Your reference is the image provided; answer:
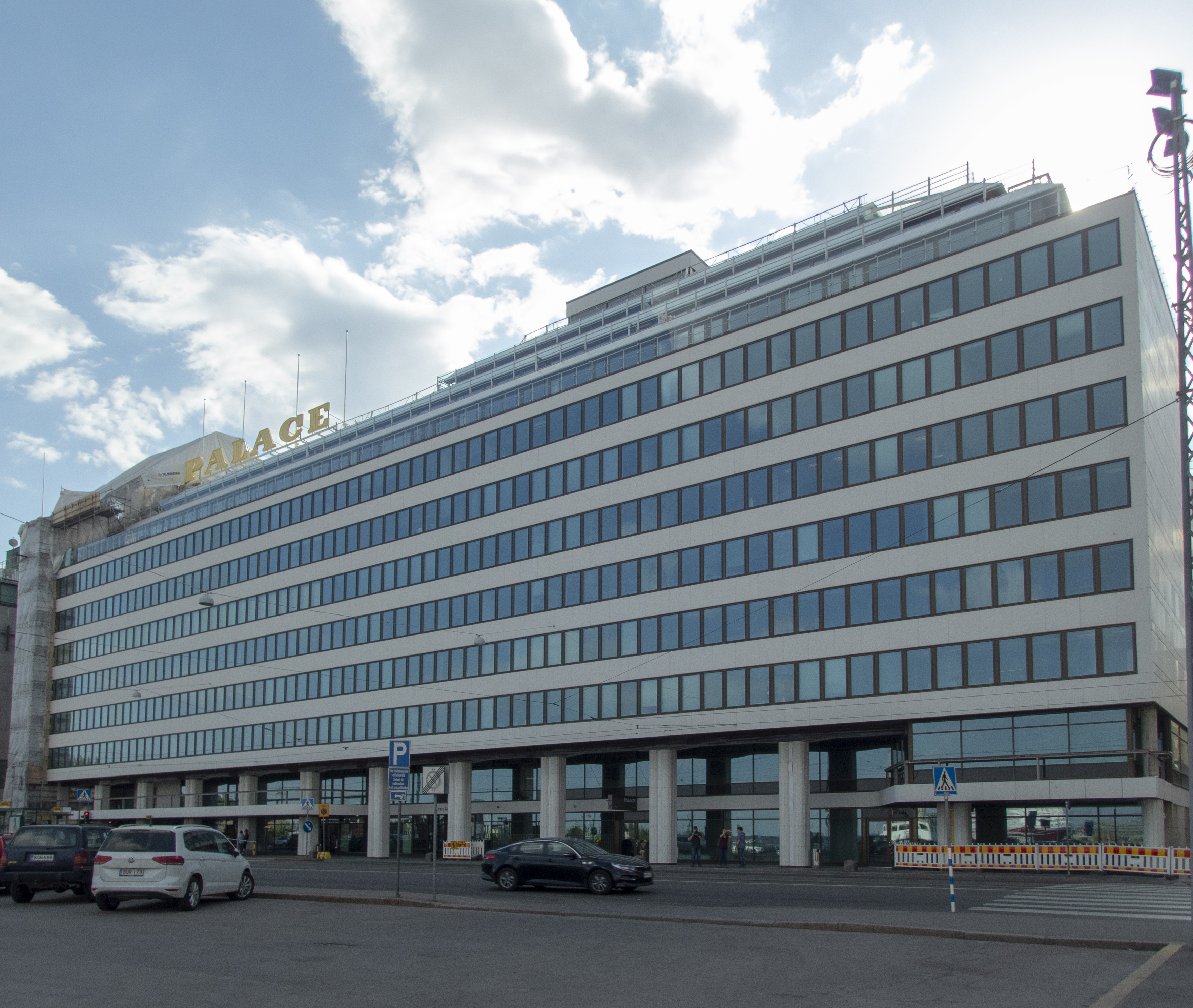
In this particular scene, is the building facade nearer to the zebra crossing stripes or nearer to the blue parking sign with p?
the zebra crossing stripes

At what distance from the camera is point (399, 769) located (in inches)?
979

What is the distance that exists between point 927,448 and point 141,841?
28134mm

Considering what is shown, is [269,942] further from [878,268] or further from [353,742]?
[353,742]

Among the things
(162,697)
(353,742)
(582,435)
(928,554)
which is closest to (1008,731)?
(928,554)

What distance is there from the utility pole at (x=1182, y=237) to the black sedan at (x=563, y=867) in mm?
14107

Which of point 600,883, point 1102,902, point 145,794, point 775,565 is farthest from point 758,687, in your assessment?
point 145,794

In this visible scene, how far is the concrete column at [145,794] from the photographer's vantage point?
7700cm

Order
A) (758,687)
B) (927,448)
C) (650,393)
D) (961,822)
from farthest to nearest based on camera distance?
(650,393) < (758,687) < (927,448) < (961,822)

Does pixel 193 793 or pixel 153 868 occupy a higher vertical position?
pixel 153 868

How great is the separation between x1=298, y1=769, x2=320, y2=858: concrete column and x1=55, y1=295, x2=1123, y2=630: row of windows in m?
12.2

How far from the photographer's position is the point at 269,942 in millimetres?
15883

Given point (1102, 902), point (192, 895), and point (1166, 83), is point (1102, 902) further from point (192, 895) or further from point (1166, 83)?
point (192, 895)

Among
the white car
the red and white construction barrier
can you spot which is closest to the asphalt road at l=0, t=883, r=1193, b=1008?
the white car

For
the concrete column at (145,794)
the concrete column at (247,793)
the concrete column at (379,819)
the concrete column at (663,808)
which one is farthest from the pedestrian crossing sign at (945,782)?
the concrete column at (145,794)
